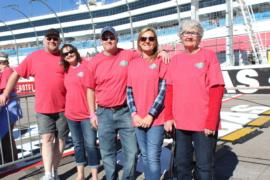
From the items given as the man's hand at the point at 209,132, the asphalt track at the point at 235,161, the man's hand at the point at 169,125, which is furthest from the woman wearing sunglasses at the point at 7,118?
the man's hand at the point at 209,132

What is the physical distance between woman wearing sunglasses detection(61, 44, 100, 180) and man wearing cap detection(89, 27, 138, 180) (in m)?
0.38

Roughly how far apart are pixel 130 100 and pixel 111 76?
35cm

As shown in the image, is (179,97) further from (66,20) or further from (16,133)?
(66,20)

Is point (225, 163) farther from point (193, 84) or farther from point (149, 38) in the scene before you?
point (149, 38)

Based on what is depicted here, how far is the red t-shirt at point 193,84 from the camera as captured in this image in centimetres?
335

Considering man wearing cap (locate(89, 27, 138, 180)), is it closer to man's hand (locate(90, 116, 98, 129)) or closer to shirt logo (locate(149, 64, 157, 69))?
man's hand (locate(90, 116, 98, 129))

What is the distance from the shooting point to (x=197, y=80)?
3.37m

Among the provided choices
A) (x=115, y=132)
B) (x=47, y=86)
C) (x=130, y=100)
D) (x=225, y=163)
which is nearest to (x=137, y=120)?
(x=130, y=100)

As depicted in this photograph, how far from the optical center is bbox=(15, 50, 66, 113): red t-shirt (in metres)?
4.46

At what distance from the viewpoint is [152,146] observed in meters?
3.66

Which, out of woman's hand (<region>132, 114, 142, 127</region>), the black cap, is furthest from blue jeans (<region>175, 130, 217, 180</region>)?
the black cap

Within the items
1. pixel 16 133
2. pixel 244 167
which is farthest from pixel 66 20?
pixel 244 167

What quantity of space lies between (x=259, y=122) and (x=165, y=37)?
1768 inches

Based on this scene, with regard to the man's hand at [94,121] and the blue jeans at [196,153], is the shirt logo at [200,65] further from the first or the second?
the man's hand at [94,121]
